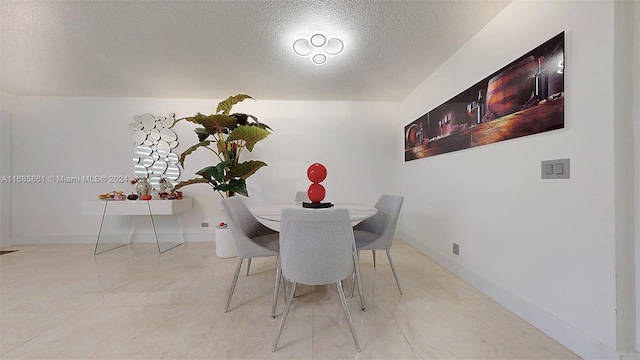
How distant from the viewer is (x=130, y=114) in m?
3.67

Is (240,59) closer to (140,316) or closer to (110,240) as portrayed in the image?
(140,316)

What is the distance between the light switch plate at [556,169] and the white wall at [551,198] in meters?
0.03

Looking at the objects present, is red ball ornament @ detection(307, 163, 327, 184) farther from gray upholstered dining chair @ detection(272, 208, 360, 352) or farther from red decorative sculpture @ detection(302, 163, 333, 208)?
gray upholstered dining chair @ detection(272, 208, 360, 352)

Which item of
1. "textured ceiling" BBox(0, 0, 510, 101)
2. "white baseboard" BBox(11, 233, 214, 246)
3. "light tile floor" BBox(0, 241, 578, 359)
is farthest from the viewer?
"white baseboard" BBox(11, 233, 214, 246)

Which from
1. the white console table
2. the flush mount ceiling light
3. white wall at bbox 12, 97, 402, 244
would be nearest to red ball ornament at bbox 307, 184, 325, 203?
the flush mount ceiling light

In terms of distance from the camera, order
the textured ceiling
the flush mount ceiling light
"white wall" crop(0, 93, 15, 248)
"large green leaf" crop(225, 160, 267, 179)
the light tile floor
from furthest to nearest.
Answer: "white wall" crop(0, 93, 15, 248) → "large green leaf" crop(225, 160, 267, 179) → the flush mount ceiling light → the textured ceiling → the light tile floor

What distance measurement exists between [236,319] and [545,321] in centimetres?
209

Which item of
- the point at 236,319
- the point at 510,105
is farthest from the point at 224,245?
the point at 510,105

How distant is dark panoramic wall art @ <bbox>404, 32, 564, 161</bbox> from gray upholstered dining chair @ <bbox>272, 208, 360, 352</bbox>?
1.47 meters

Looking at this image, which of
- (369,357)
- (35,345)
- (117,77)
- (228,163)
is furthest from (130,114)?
(369,357)

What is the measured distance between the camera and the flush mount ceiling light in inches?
82.0

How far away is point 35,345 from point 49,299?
79cm

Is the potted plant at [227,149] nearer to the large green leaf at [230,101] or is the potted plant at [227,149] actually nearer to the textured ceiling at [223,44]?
the large green leaf at [230,101]

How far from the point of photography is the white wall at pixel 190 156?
11.8 feet
